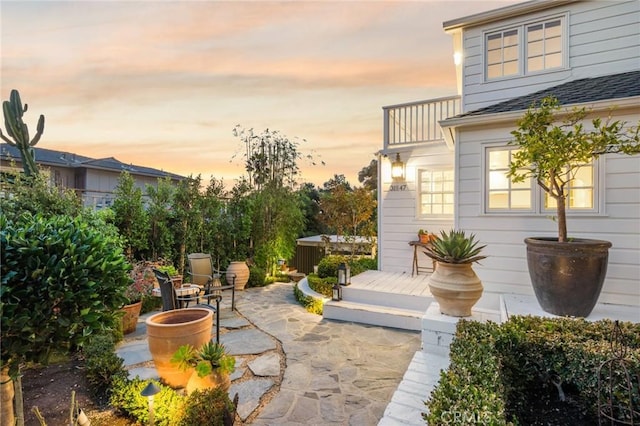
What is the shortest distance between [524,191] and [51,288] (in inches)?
223

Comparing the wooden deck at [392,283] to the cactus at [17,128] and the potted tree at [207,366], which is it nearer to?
the potted tree at [207,366]

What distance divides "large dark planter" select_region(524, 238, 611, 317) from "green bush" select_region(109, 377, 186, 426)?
12.8 ft

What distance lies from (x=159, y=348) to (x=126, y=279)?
117 cm

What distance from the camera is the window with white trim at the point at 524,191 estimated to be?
175 inches

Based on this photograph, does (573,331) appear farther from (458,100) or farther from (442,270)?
(458,100)

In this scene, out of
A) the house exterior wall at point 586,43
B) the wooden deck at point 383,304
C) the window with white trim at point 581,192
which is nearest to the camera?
the window with white trim at point 581,192

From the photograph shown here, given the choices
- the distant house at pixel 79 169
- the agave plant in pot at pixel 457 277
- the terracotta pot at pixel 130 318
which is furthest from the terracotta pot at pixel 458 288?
the distant house at pixel 79 169

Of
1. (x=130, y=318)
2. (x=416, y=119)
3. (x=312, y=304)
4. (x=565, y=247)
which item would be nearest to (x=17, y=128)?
(x=130, y=318)

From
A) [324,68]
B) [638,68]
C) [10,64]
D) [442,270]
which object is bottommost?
[442,270]

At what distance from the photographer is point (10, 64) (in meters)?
3.64

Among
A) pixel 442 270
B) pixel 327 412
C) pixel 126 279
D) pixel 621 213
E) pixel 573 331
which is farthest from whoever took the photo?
pixel 621 213

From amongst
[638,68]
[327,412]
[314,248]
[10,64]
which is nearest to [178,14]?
[10,64]

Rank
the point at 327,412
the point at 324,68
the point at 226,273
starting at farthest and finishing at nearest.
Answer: the point at 226,273 → the point at 324,68 → the point at 327,412

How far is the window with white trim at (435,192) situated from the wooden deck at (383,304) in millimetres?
1918
